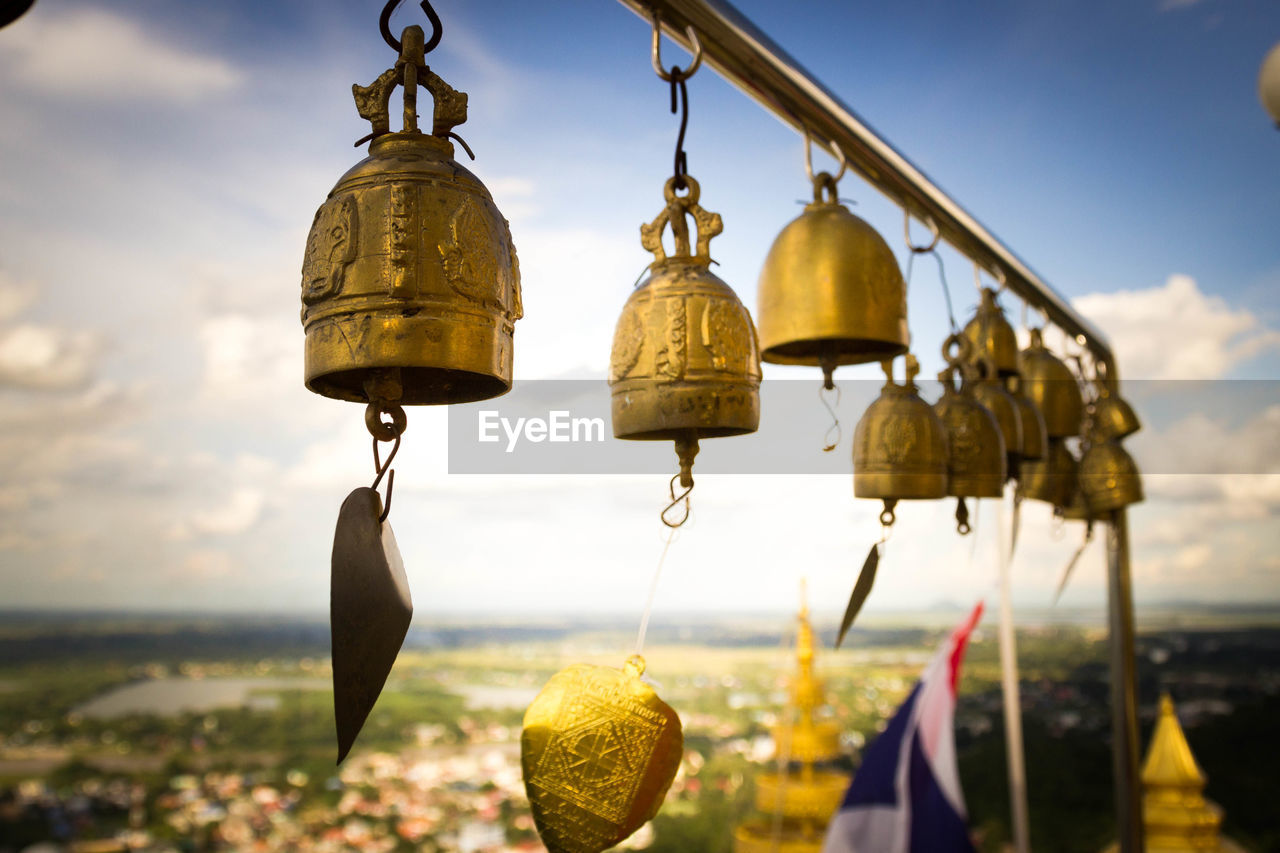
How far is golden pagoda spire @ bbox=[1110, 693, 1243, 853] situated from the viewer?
203 inches

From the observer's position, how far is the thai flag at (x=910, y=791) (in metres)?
4.13

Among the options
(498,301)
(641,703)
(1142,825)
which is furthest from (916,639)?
(498,301)

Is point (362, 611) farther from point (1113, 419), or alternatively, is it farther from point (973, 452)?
point (1113, 419)

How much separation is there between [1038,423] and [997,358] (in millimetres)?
296

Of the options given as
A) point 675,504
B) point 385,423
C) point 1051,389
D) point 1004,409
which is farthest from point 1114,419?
point 385,423

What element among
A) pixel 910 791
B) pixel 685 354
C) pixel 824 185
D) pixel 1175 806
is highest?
pixel 824 185

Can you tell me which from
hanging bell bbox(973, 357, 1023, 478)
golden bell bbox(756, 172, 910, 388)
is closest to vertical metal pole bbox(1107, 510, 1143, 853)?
hanging bell bbox(973, 357, 1023, 478)

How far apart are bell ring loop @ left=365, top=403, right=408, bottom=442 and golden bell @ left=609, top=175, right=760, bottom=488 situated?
569mm

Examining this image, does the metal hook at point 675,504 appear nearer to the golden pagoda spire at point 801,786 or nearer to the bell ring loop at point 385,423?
the bell ring loop at point 385,423

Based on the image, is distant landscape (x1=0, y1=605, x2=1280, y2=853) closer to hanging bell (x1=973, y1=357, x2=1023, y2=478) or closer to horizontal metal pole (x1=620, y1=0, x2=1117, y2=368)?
horizontal metal pole (x1=620, y1=0, x2=1117, y2=368)

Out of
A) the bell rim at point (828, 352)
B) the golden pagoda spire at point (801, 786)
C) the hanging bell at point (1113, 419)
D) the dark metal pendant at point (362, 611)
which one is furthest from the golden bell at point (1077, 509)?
the dark metal pendant at point (362, 611)

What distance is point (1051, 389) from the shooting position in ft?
12.2

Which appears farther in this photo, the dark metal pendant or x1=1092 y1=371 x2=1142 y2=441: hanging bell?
x1=1092 y1=371 x2=1142 y2=441: hanging bell

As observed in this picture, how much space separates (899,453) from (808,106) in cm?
97
